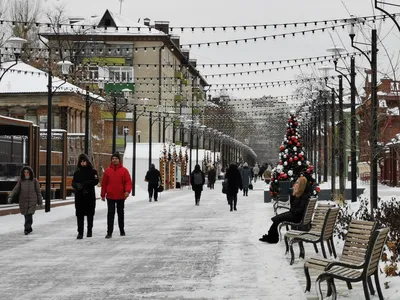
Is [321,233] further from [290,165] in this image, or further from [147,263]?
[290,165]

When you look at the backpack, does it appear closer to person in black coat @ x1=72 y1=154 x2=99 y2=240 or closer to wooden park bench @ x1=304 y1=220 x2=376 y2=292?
person in black coat @ x1=72 y1=154 x2=99 y2=240

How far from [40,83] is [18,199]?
141 ft

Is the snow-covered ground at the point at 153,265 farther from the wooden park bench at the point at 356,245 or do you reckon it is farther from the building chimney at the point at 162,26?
the building chimney at the point at 162,26

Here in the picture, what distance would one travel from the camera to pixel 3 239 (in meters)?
21.2

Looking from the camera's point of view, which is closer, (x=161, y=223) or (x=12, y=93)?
(x=161, y=223)

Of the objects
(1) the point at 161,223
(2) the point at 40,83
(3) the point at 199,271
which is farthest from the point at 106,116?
(3) the point at 199,271

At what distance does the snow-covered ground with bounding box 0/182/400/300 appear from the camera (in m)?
12.2

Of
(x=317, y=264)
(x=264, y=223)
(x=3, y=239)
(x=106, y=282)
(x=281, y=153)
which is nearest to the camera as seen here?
(x=317, y=264)

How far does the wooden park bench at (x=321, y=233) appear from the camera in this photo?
15.6m

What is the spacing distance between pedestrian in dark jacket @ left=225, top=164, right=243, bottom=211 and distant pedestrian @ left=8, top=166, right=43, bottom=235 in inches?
505

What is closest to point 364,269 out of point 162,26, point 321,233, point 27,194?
point 321,233

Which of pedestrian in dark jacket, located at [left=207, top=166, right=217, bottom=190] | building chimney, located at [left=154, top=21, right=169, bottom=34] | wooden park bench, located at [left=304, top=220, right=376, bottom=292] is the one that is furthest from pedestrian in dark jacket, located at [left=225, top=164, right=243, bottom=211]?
building chimney, located at [left=154, top=21, right=169, bottom=34]

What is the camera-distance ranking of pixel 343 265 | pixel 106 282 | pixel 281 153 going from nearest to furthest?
pixel 343 265
pixel 106 282
pixel 281 153

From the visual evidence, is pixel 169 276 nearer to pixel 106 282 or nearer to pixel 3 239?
pixel 106 282
